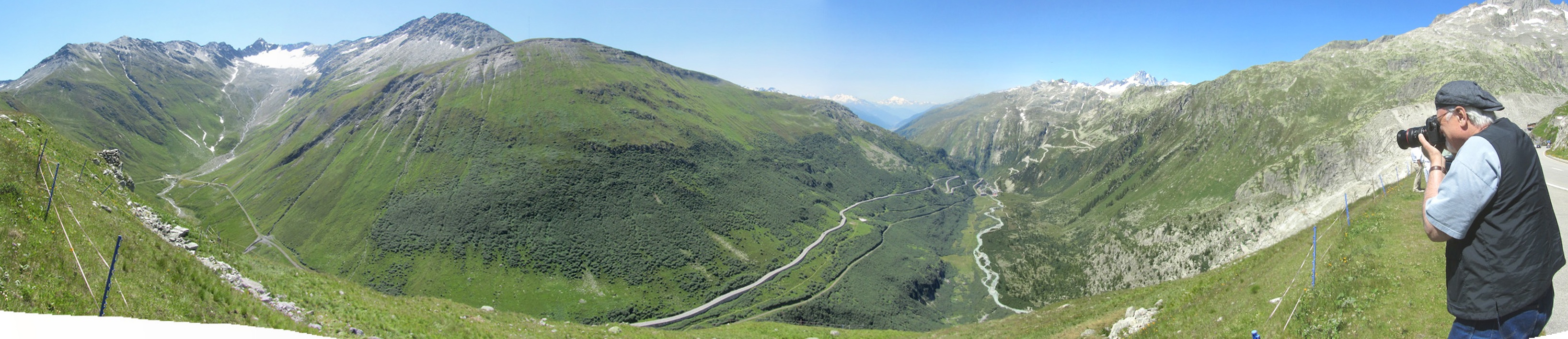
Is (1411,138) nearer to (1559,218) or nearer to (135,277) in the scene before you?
(1559,218)

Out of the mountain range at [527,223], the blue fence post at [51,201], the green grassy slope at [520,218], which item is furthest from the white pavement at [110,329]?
the green grassy slope at [520,218]

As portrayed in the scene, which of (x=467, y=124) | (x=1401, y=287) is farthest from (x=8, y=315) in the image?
(x=467, y=124)

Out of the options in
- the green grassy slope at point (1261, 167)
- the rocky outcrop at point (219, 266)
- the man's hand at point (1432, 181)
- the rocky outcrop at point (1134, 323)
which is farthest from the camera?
the green grassy slope at point (1261, 167)

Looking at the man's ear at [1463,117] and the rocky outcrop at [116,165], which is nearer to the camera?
the man's ear at [1463,117]

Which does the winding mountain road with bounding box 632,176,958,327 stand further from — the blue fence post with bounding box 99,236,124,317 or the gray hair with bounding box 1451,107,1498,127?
the gray hair with bounding box 1451,107,1498,127

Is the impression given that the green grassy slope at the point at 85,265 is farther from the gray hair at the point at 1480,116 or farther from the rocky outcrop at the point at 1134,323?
the rocky outcrop at the point at 1134,323
